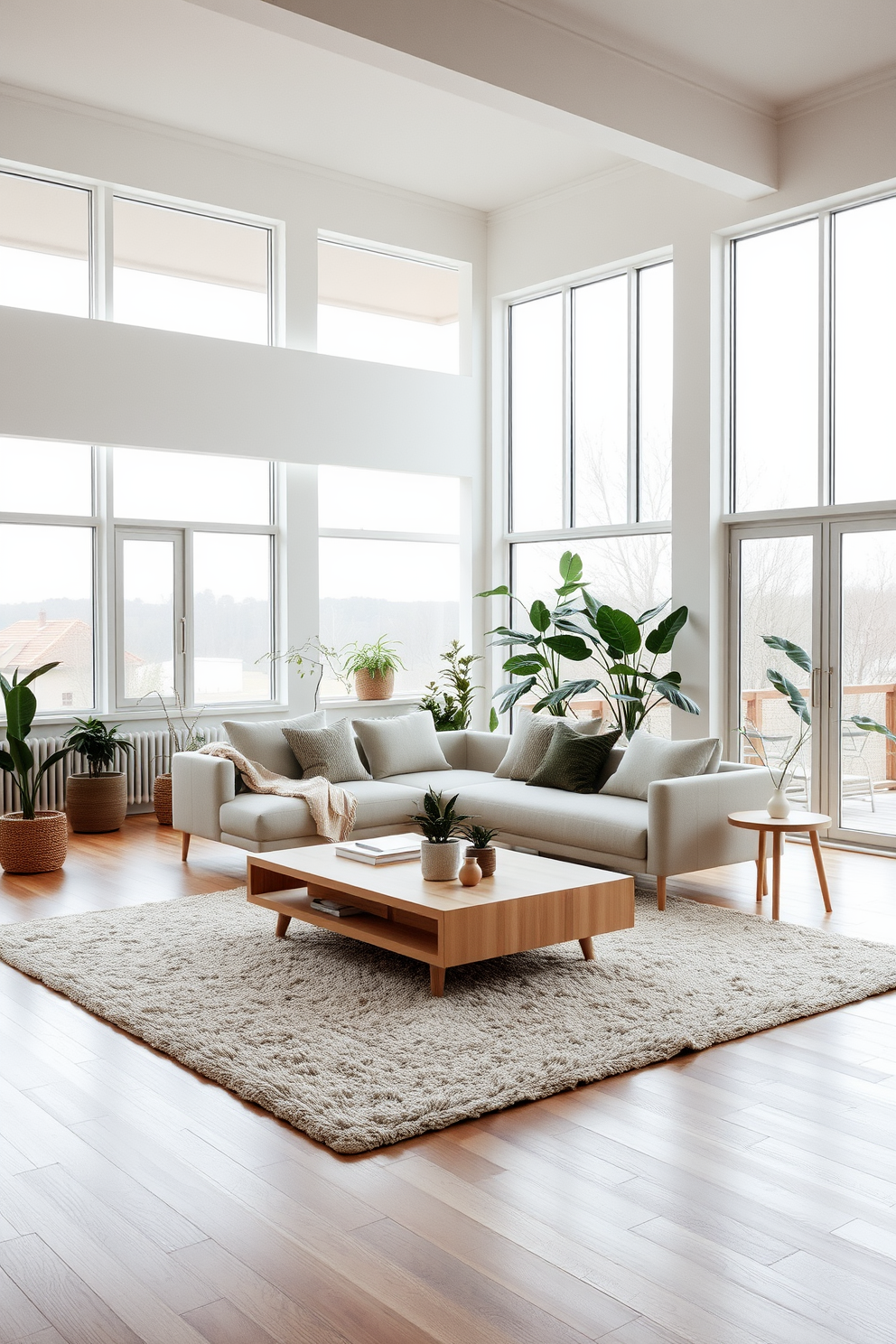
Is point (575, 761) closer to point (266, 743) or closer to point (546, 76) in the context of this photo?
point (266, 743)

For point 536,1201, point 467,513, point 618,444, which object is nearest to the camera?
point 536,1201

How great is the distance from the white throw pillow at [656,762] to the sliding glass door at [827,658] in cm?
120

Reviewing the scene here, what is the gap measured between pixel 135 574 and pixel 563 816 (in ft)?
13.2

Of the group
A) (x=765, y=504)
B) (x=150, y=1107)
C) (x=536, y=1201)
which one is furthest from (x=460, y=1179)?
(x=765, y=504)

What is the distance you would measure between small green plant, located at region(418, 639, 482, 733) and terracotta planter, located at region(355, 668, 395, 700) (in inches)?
13.5

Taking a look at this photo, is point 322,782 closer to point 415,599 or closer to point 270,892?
point 270,892

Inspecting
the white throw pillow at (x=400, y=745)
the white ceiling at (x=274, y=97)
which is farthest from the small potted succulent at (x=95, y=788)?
the white ceiling at (x=274, y=97)

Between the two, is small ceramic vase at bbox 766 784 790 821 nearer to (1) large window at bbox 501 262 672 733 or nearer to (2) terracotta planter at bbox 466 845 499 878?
(2) terracotta planter at bbox 466 845 499 878

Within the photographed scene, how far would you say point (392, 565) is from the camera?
394 inches

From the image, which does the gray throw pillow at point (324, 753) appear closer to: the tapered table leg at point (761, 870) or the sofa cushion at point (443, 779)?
the sofa cushion at point (443, 779)

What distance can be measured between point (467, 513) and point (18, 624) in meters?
3.85

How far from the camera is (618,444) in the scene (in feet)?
29.8

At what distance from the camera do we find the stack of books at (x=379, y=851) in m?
5.04

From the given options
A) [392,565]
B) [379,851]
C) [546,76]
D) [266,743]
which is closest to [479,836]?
[379,851]
